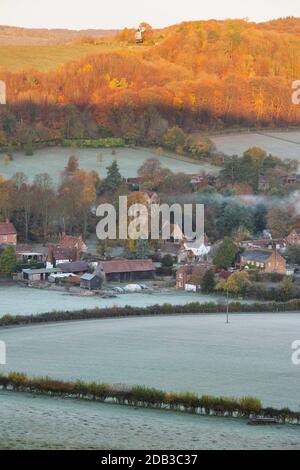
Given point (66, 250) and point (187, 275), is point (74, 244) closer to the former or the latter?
point (66, 250)

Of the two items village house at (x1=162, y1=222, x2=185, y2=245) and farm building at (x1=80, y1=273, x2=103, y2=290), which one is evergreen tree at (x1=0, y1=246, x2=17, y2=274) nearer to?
farm building at (x1=80, y1=273, x2=103, y2=290)

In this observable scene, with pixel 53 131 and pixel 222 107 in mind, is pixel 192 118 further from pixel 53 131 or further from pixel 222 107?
pixel 53 131

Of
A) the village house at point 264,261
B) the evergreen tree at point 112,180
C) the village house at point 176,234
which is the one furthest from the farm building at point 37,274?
the evergreen tree at point 112,180

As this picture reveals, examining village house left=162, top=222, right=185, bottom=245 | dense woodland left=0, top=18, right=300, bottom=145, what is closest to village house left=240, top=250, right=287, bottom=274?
village house left=162, top=222, right=185, bottom=245

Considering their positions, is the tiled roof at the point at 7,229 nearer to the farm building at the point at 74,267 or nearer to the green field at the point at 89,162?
the farm building at the point at 74,267

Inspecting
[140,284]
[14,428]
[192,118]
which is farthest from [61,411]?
[192,118]
